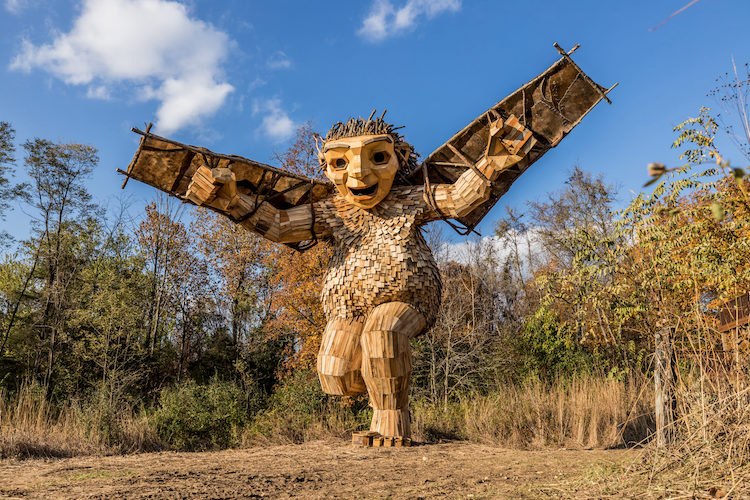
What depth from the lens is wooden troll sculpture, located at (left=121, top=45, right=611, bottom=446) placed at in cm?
492

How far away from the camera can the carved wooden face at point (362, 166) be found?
516 cm

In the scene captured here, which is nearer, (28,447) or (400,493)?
(400,493)

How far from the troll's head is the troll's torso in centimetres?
17

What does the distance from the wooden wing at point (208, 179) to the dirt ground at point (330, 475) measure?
7.35 ft

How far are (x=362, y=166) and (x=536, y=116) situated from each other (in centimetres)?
166

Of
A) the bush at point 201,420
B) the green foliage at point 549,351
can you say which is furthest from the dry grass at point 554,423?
the green foliage at point 549,351

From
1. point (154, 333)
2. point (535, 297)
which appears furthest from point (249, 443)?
point (535, 297)

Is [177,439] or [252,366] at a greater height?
[252,366]

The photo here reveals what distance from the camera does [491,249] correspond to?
64.9 feet

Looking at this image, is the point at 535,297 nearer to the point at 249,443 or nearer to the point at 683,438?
the point at 249,443

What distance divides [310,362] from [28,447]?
5921 millimetres

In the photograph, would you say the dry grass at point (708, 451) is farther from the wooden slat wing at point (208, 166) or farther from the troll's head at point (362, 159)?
the wooden slat wing at point (208, 166)

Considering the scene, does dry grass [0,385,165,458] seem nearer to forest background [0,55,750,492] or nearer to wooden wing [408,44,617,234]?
forest background [0,55,750,492]

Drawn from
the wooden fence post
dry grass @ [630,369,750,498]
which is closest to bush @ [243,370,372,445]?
the wooden fence post
